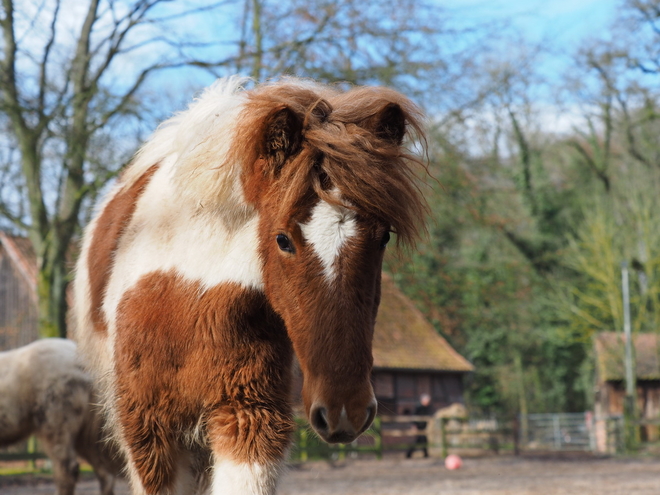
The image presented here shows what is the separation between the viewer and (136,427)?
2984 mm

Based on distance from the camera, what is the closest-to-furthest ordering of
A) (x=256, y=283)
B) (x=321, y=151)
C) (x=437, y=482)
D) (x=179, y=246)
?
(x=321, y=151) < (x=256, y=283) < (x=179, y=246) < (x=437, y=482)

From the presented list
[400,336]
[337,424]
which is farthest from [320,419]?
[400,336]

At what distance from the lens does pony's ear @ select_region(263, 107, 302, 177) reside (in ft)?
8.72

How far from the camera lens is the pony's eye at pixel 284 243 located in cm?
259

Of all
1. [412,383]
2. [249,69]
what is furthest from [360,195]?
[412,383]

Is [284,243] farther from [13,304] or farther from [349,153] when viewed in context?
[13,304]

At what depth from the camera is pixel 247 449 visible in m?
2.72

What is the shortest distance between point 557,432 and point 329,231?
3498 cm

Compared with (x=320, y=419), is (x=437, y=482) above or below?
below

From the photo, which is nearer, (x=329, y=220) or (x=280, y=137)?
(x=329, y=220)

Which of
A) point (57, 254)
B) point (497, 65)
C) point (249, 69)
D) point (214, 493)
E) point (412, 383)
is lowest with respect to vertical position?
point (412, 383)

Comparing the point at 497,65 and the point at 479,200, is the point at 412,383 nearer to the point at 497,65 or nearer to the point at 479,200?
the point at 479,200

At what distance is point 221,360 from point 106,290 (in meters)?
0.98

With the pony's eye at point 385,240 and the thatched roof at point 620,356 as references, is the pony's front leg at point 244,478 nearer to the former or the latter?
the pony's eye at point 385,240
